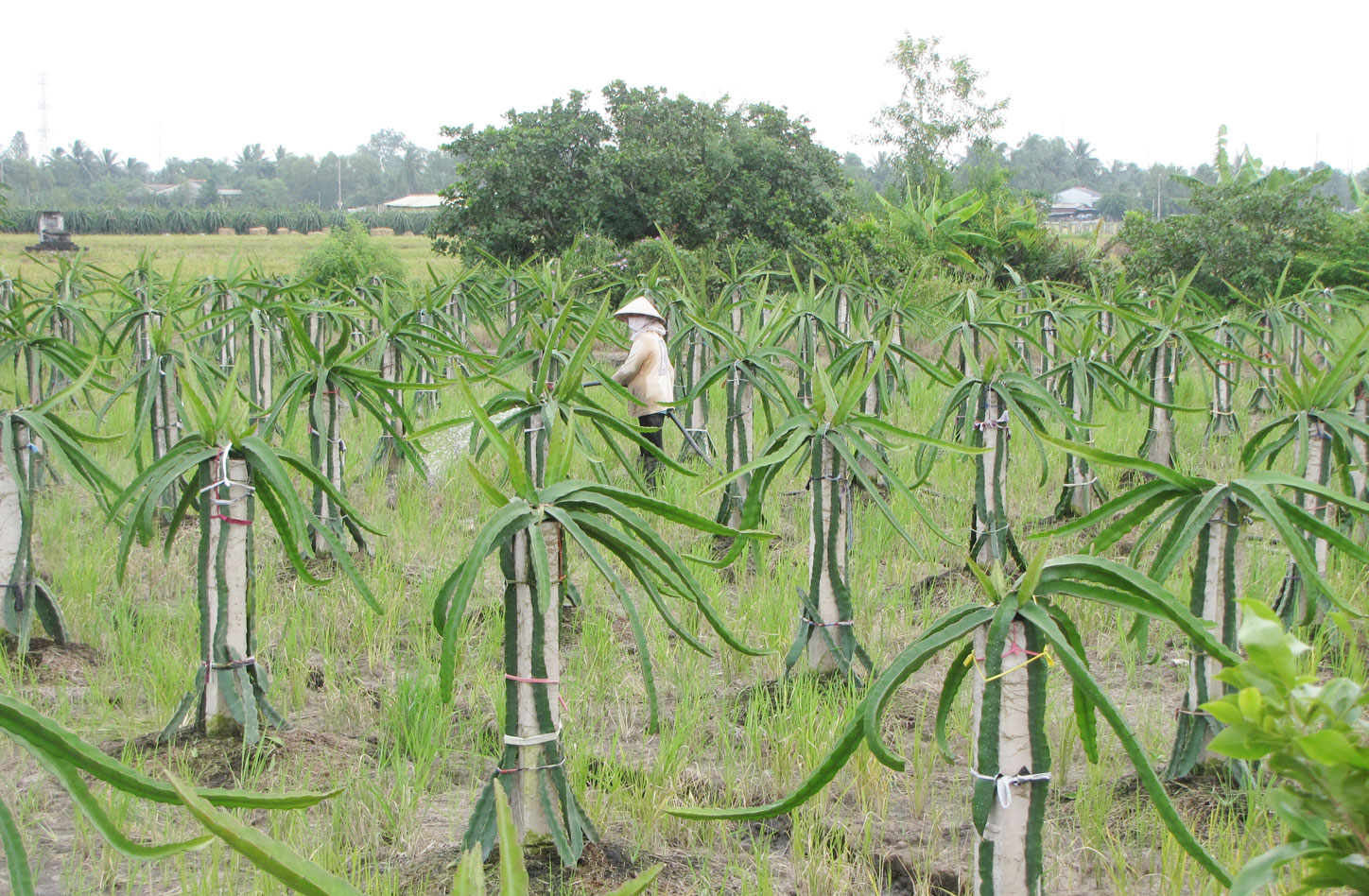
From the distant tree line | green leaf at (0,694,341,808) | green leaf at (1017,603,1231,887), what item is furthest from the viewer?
the distant tree line

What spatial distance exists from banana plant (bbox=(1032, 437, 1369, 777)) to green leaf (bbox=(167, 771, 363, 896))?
4.50ft

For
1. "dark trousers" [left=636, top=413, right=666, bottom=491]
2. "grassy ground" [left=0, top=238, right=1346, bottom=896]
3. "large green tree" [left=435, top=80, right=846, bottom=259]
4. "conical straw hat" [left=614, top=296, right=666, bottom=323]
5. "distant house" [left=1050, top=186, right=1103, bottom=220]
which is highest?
"distant house" [left=1050, top=186, right=1103, bottom=220]

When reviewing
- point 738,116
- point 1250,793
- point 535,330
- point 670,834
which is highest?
point 738,116

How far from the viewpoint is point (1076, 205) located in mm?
64688

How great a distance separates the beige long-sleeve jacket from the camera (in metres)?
5.83

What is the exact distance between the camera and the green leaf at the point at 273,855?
82 centimetres

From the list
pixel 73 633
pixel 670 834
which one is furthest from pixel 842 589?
pixel 73 633

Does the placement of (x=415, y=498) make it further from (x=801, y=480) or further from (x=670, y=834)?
(x=670, y=834)

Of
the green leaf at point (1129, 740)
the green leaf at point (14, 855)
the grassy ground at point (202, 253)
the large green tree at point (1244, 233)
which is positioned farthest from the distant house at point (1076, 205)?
the green leaf at point (14, 855)

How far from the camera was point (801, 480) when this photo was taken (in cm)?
594

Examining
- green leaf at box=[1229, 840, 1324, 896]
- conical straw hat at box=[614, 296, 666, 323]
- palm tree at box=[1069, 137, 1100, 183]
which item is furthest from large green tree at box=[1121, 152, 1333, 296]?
palm tree at box=[1069, 137, 1100, 183]

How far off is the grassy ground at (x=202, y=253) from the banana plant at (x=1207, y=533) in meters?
17.5

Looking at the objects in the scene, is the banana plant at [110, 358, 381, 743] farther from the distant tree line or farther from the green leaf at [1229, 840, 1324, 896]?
the distant tree line

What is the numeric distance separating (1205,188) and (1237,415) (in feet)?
20.3
